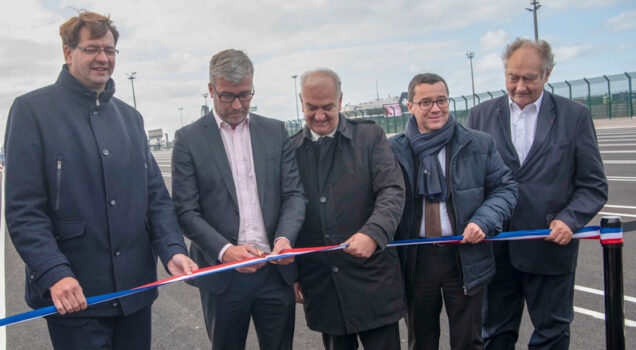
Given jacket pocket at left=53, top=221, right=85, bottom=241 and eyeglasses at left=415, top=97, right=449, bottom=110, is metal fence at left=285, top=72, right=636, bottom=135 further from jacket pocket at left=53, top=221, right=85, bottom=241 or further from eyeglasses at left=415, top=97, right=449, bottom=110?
jacket pocket at left=53, top=221, right=85, bottom=241

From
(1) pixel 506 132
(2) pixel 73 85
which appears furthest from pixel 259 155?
(1) pixel 506 132

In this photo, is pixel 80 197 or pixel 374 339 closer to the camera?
pixel 80 197

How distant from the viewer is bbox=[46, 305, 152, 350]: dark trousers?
2.35 m

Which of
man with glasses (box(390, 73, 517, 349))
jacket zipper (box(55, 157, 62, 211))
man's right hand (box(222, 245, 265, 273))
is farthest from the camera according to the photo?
man with glasses (box(390, 73, 517, 349))

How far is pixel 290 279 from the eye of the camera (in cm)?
283

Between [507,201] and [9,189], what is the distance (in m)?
2.68

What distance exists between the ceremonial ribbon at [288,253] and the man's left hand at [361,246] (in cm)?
8

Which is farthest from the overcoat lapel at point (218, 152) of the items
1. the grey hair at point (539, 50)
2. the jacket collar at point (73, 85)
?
the grey hair at point (539, 50)

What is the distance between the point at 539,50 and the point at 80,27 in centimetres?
274

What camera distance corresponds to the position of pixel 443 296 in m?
3.14

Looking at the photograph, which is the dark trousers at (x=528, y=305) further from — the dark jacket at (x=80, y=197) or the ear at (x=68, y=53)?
the ear at (x=68, y=53)

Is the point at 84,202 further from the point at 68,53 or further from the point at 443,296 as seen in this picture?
the point at 443,296

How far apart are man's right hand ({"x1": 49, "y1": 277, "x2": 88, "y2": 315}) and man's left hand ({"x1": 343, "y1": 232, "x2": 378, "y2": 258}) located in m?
1.34

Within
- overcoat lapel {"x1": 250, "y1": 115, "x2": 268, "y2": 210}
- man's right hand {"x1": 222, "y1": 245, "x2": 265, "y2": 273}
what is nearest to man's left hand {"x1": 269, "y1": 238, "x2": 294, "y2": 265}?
man's right hand {"x1": 222, "y1": 245, "x2": 265, "y2": 273}
